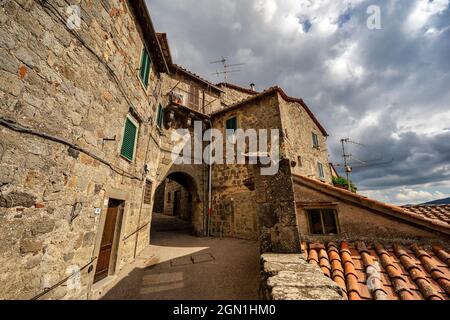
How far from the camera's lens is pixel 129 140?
209 inches

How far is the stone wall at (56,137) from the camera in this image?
85.7 inches

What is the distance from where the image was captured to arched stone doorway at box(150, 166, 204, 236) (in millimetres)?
10688

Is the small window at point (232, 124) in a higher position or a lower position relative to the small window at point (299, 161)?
higher

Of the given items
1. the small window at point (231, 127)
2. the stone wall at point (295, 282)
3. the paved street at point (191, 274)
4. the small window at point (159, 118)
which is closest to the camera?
the stone wall at point (295, 282)

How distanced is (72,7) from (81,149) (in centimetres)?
243

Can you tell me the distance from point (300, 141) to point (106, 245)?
11.4m

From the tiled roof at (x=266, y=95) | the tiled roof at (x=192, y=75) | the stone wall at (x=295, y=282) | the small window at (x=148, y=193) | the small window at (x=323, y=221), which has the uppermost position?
the tiled roof at (x=192, y=75)

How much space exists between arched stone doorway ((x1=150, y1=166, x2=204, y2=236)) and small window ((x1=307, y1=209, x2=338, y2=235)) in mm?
7212

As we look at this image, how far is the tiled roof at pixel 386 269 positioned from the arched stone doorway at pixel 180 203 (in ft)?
25.2

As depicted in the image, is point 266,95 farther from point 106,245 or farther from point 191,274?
point 106,245

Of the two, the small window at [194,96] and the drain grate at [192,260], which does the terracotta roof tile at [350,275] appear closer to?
the drain grate at [192,260]

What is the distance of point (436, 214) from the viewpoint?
5113 mm

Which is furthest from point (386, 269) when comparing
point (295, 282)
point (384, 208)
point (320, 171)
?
point (320, 171)

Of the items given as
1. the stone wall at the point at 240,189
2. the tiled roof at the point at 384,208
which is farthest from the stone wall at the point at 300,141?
the tiled roof at the point at 384,208
